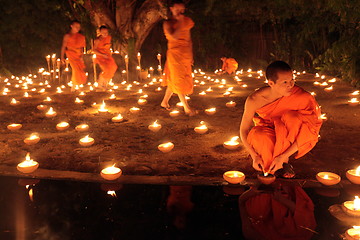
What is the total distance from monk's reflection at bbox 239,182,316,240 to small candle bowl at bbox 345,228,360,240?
9.0 inches

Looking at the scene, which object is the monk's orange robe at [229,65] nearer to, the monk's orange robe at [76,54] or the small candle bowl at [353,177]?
the monk's orange robe at [76,54]

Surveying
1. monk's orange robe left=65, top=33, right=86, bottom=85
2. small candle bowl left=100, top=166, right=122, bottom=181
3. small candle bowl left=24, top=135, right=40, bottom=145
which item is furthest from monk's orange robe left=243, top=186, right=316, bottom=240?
monk's orange robe left=65, top=33, right=86, bottom=85

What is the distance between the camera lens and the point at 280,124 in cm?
310

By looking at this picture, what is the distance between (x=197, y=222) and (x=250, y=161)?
4.60 feet

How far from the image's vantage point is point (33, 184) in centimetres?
330

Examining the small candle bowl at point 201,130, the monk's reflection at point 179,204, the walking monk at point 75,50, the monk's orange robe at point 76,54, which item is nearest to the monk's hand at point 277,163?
the monk's reflection at point 179,204

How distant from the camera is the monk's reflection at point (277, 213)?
239 cm

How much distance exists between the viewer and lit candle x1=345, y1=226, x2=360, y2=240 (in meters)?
2.22

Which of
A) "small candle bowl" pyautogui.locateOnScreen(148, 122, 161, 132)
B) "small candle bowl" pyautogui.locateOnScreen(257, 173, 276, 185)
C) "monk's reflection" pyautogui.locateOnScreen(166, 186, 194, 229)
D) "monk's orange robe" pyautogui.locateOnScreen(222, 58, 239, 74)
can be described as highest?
"monk's orange robe" pyautogui.locateOnScreen(222, 58, 239, 74)

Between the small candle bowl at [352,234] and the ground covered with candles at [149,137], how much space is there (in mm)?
1093

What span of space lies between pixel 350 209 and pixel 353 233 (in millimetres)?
346

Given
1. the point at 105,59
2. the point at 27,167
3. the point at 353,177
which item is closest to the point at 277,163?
the point at 353,177

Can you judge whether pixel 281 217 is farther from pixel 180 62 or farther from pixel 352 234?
pixel 180 62

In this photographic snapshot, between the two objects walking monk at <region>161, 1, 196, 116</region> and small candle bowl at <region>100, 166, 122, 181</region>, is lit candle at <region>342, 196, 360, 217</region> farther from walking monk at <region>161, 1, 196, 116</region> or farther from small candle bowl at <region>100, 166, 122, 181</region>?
walking monk at <region>161, 1, 196, 116</region>
